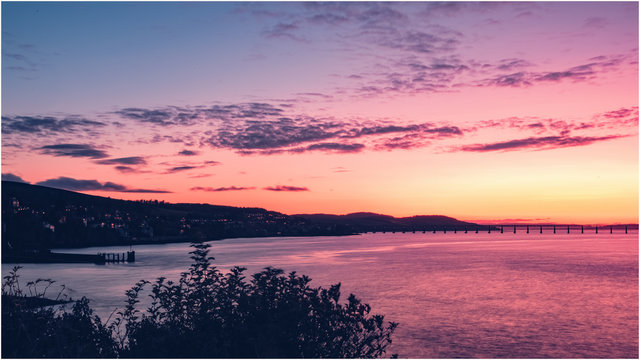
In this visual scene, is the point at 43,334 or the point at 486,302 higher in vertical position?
the point at 43,334

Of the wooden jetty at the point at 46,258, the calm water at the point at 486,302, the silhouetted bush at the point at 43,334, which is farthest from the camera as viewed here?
the wooden jetty at the point at 46,258

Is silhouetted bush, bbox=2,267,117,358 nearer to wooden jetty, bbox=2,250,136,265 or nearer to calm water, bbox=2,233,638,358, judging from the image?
calm water, bbox=2,233,638,358

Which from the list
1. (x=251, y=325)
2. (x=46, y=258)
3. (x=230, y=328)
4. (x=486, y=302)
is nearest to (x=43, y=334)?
(x=230, y=328)

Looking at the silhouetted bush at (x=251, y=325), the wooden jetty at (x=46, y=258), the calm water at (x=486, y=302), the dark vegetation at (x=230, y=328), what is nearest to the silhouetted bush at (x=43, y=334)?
the dark vegetation at (x=230, y=328)

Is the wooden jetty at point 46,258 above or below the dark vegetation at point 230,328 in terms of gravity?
below

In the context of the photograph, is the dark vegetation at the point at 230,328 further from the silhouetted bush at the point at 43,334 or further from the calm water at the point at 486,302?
the calm water at the point at 486,302

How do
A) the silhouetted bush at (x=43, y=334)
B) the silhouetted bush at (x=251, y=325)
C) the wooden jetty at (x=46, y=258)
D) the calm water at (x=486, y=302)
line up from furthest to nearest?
the wooden jetty at (x=46, y=258), the calm water at (x=486, y=302), the silhouetted bush at (x=43, y=334), the silhouetted bush at (x=251, y=325)

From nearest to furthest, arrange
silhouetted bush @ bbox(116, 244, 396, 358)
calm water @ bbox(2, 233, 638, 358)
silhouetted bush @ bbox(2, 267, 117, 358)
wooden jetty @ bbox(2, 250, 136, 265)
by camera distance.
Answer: silhouetted bush @ bbox(116, 244, 396, 358) < silhouetted bush @ bbox(2, 267, 117, 358) < calm water @ bbox(2, 233, 638, 358) < wooden jetty @ bbox(2, 250, 136, 265)

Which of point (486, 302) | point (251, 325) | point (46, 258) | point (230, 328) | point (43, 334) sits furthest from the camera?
point (46, 258)

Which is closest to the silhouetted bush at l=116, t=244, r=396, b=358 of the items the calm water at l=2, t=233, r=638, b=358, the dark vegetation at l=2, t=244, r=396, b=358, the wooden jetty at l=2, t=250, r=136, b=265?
the dark vegetation at l=2, t=244, r=396, b=358

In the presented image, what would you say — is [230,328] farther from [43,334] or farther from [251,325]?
[43,334]

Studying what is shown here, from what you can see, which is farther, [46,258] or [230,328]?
[46,258]

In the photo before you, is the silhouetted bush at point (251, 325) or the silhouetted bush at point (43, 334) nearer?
the silhouetted bush at point (251, 325)

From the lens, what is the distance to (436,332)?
4494 cm
